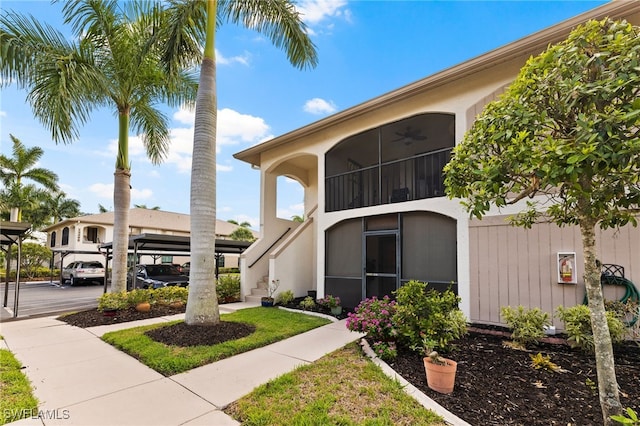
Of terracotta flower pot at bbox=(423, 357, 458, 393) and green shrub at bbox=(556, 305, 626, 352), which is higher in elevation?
green shrub at bbox=(556, 305, 626, 352)

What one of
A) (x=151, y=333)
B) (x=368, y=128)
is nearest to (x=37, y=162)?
(x=151, y=333)

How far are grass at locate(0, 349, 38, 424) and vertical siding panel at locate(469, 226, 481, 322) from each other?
7157 millimetres

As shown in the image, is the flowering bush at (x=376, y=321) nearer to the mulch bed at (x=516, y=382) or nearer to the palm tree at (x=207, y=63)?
the mulch bed at (x=516, y=382)

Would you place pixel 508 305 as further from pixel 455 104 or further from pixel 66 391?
pixel 66 391

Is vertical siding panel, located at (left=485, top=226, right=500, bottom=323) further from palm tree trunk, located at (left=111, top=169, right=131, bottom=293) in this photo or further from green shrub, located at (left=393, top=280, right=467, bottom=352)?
palm tree trunk, located at (left=111, top=169, right=131, bottom=293)

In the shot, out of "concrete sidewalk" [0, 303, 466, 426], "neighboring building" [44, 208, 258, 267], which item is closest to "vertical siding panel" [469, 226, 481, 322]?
"concrete sidewalk" [0, 303, 466, 426]

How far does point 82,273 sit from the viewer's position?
58.3 feet

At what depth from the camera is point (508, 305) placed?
6.09 m

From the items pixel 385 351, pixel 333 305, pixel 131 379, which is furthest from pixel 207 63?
pixel 385 351

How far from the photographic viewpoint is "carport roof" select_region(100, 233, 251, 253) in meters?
10.2

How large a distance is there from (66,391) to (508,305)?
734 cm

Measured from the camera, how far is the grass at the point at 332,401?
2984mm

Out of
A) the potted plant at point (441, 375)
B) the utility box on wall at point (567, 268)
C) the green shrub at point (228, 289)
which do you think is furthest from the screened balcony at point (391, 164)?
the potted plant at point (441, 375)

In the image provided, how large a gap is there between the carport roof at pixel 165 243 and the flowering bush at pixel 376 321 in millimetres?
7766
